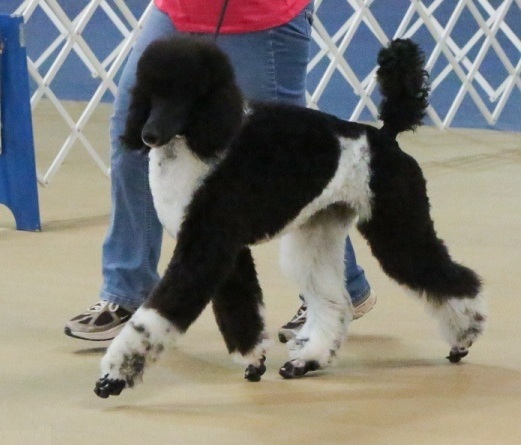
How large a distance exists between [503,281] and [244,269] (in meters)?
1.05

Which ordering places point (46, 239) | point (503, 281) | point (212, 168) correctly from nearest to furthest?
point (212, 168)
point (503, 281)
point (46, 239)

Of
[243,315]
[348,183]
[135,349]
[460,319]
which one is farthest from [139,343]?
[460,319]

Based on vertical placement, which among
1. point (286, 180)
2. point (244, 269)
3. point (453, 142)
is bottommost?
point (453, 142)

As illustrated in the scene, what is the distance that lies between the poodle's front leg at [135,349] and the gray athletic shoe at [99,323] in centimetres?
45

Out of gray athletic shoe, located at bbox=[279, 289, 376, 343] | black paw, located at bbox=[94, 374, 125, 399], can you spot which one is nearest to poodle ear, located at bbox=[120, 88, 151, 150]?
black paw, located at bbox=[94, 374, 125, 399]

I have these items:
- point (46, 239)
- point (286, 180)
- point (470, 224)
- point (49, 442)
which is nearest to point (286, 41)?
point (286, 180)

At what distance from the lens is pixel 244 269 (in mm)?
1934

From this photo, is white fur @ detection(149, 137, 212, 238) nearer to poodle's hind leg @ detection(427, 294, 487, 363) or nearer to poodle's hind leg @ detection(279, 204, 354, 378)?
poodle's hind leg @ detection(279, 204, 354, 378)

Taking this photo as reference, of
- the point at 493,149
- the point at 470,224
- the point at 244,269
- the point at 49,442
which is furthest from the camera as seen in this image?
the point at 493,149

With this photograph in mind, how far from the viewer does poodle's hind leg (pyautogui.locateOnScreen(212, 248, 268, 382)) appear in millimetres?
1914

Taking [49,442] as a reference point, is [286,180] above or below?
above

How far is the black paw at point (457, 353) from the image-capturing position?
2080mm

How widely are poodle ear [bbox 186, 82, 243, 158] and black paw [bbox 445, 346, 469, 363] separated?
661 millimetres

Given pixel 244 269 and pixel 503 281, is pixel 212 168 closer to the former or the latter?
pixel 244 269
